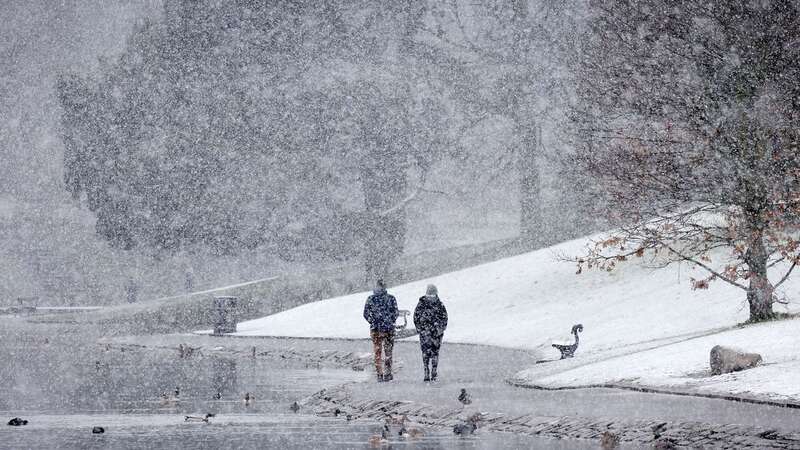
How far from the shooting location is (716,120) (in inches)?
885

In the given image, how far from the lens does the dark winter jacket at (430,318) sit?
65.1 feet

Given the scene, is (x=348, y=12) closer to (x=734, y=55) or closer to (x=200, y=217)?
(x=200, y=217)

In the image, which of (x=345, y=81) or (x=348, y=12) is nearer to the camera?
(x=345, y=81)

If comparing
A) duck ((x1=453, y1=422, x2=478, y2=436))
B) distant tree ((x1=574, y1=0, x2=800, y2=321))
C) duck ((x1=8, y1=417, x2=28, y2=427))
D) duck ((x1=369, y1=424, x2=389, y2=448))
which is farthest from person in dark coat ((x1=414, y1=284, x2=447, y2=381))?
duck ((x1=8, y1=417, x2=28, y2=427))

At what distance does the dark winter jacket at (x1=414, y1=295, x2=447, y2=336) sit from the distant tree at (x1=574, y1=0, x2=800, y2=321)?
9.84ft

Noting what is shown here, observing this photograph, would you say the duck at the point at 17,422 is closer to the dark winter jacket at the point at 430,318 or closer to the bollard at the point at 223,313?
the dark winter jacket at the point at 430,318

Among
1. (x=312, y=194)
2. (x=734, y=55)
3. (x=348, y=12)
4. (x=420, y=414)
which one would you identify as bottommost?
(x=420, y=414)

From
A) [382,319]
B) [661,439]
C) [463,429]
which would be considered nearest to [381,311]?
[382,319]

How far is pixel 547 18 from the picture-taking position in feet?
148

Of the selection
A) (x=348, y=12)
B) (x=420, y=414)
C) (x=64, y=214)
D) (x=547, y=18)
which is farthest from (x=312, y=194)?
(x=64, y=214)

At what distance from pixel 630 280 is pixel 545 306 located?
7.44 ft

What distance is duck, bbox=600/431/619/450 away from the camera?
41.7ft

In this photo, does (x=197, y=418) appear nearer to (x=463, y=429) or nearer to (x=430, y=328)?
(x=463, y=429)

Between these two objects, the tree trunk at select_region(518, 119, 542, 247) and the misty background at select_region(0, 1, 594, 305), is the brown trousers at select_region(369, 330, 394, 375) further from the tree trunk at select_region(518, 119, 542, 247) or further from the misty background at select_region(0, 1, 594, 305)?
the tree trunk at select_region(518, 119, 542, 247)
